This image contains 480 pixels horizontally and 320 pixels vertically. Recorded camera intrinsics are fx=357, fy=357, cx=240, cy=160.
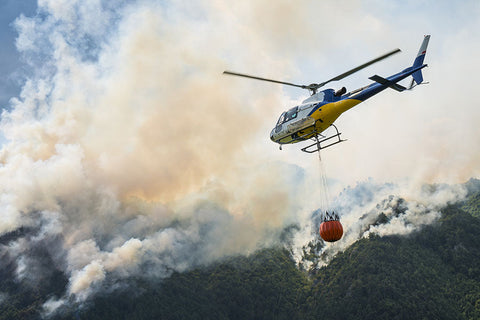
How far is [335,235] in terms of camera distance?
1345 inches

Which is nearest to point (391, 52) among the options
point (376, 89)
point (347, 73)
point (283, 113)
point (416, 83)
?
point (347, 73)

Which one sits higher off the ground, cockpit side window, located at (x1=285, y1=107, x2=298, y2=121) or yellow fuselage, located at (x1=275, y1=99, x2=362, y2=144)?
cockpit side window, located at (x1=285, y1=107, x2=298, y2=121)

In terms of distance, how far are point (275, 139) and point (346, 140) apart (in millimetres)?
10143

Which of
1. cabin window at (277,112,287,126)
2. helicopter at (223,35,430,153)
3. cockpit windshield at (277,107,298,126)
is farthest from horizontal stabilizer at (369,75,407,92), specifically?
cabin window at (277,112,287,126)

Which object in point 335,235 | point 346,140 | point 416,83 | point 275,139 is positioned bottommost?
point 335,235

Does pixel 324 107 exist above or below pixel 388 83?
above

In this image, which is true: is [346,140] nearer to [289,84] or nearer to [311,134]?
[311,134]

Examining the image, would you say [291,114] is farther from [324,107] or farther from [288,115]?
[324,107]

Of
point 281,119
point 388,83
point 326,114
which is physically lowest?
point 388,83

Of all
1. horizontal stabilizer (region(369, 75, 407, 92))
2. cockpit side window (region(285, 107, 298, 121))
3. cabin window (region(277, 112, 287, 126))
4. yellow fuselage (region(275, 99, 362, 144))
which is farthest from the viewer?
cabin window (region(277, 112, 287, 126))

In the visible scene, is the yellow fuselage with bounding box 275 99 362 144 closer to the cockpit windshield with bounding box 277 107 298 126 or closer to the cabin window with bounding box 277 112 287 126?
the cockpit windshield with bounding box 277 107 298 126

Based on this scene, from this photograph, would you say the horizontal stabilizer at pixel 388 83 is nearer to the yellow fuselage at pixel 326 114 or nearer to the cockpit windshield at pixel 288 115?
the yellow fuselage at pixel 326 114

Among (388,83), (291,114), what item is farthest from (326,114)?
(388,83)

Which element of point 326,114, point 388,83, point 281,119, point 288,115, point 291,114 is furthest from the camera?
point 281,119
